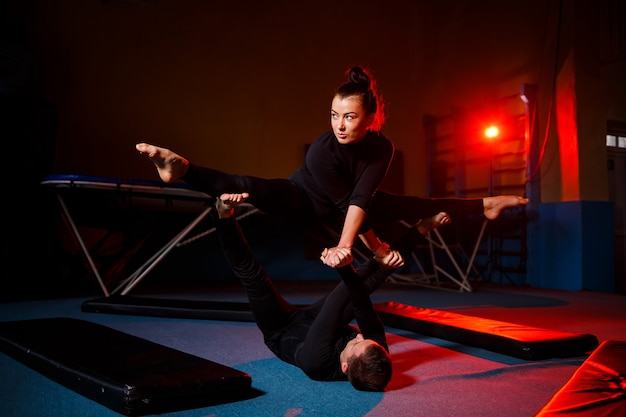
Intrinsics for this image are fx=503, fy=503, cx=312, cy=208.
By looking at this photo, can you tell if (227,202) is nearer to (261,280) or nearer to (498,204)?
(261,280)

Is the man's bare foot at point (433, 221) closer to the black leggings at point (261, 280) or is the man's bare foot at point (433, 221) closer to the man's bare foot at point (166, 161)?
the black leggings at point (261, 280)

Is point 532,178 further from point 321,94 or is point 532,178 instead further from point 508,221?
Answer: point 321,94

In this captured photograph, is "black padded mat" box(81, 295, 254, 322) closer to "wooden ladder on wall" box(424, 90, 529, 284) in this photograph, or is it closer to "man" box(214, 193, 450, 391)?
"man" box(214, 193, 450, 391)

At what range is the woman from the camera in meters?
1.95

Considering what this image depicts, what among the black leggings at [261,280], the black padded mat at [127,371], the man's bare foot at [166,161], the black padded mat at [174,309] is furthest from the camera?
the black padded mat at [174,309]

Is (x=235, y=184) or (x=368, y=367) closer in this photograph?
(x=368, y=367)

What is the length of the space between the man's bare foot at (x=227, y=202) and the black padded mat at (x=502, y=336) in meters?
1.22

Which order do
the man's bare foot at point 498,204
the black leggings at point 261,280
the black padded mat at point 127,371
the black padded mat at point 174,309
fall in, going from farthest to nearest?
the black padded mat at point 174,309 < the man's bare foot at point 498,204 < the black leggings at point 261,280 < the black padded mat at point 127,371

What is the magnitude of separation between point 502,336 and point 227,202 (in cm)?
131

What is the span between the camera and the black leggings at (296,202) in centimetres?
194

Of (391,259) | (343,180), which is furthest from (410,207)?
(391,259)

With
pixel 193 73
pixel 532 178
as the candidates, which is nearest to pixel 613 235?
pixel 532 178

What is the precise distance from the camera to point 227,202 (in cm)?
189

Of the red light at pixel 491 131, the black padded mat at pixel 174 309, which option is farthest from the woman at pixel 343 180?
the red light at pixel 491 131
